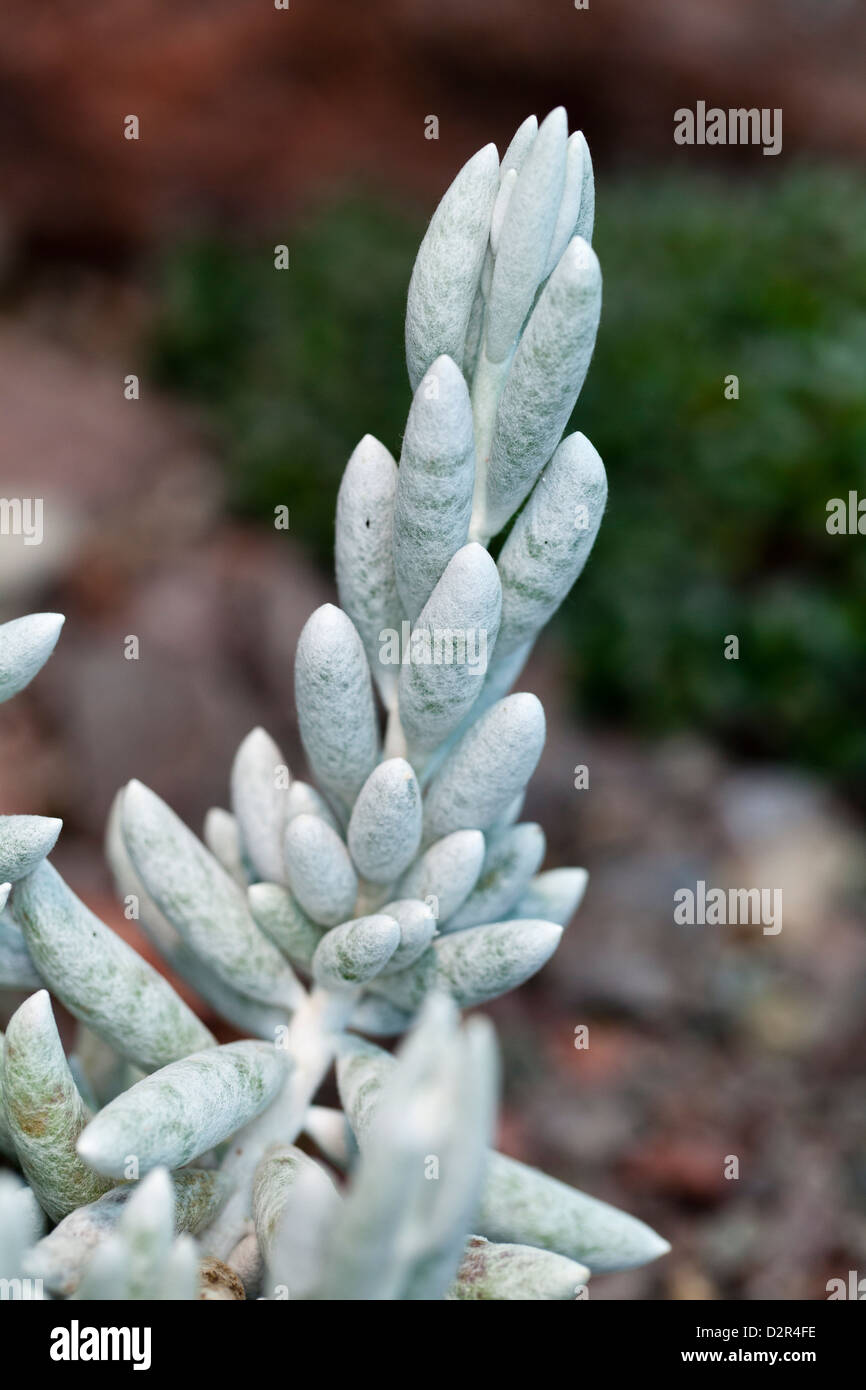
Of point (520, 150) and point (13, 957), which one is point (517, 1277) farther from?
point (520, 150)

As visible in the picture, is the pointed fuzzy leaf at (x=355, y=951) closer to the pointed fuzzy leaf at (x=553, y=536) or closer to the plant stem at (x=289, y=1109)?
the plant stem at (x=289, y=1109)

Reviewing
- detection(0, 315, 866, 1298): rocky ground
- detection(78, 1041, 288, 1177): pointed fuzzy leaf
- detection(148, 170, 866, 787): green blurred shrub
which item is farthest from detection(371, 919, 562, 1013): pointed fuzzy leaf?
detection(148, 170, 866, 787): green blurred shrub

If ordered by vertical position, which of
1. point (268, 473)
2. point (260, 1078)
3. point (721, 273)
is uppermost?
point (721, 273)

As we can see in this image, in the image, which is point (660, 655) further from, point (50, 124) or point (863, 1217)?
point (50, 124)

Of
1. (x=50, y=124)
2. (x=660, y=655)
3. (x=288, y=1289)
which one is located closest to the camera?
(x=288, y=1289)

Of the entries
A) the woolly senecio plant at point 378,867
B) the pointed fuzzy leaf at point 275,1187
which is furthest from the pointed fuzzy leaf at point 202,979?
the pointed fuzzy leaf at point 275,1187

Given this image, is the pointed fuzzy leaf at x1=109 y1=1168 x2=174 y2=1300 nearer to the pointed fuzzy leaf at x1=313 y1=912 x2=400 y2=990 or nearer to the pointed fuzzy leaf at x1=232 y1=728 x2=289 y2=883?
the pointed fuzzy leaf at x1=313 y1=912 x2=400 y2=990
